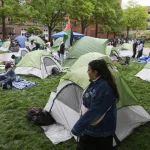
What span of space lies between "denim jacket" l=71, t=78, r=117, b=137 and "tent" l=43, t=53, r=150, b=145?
7.13 feet

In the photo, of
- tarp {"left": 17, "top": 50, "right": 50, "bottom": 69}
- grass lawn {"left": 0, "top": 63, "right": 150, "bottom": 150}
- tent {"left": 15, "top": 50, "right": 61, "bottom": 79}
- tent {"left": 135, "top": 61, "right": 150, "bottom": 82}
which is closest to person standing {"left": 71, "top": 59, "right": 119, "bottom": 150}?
grass lawn {"left": 0, "top": 63, "right": 150, "bottom": 150}

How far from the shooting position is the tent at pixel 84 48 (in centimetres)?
1334

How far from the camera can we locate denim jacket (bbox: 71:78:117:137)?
2.54m

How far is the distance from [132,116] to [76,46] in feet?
28.9

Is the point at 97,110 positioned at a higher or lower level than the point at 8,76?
higher

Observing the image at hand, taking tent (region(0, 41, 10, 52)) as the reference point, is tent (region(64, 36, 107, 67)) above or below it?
above

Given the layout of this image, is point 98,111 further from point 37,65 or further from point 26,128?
point 37,65

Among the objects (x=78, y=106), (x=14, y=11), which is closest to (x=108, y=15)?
(x=14, y=11)

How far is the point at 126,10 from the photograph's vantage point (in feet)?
176

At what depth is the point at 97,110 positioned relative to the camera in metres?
2.55

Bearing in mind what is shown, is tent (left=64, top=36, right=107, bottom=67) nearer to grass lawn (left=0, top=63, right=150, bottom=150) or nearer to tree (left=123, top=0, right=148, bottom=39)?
grass lawn (left=0, top=63, right=150, bottom=150)

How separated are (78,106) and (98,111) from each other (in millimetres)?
2485

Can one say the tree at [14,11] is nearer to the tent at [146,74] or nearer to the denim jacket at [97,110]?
the tent at [146,74]

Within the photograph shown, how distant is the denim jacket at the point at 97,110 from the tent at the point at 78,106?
7.13ft
